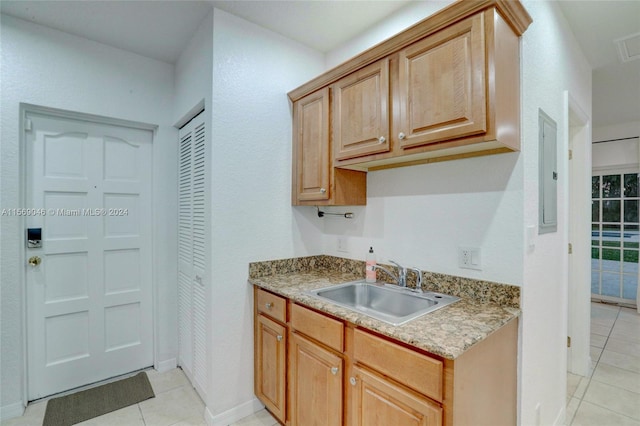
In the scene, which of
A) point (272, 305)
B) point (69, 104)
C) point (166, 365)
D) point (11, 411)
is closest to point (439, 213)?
point (272, 305)

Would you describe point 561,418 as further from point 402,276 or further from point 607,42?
point 607,42

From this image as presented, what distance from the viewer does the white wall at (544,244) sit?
58.3 inches

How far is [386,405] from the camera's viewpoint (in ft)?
4.02

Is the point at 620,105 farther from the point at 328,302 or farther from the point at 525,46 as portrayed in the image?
the point at 328,302

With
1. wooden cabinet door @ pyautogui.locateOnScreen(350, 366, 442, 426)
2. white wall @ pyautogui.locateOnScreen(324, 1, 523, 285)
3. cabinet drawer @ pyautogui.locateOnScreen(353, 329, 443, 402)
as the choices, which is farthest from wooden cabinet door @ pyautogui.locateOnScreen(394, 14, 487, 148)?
wooden cabinet door @ pyautogui.locateOnScreen(350, 366, 442, 426)

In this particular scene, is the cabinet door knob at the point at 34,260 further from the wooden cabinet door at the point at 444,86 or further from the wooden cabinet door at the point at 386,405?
the wooden cabinet door at the point at 444,86

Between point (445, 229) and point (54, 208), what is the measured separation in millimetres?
2648

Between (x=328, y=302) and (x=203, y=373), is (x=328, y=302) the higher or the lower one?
the higher one

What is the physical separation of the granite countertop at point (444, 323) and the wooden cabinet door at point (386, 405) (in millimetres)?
202

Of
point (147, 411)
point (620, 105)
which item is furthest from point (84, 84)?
point (620, 105)

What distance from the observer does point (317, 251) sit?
247 cm

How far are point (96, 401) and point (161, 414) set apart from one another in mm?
526

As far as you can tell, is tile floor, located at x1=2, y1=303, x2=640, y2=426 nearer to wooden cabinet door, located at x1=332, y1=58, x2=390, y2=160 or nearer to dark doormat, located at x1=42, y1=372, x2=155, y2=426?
dark doormat, located at x1=42, y1=372, x2=155, y2=426

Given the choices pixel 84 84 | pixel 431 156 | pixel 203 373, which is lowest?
pixel 203 373
